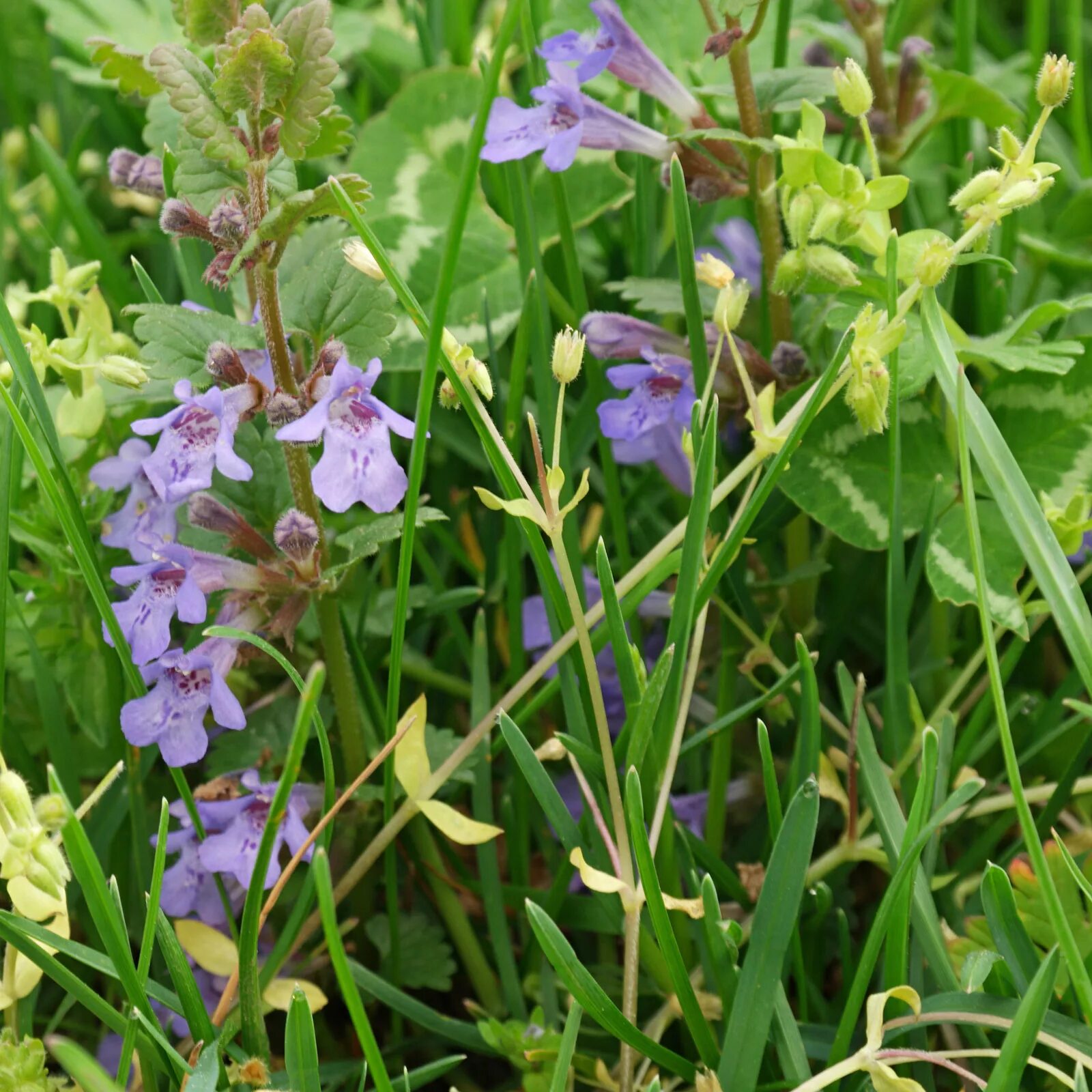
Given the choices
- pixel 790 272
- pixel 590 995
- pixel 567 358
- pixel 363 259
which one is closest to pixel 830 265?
pixel 790 272

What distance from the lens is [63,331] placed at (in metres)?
1.54

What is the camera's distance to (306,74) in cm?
86

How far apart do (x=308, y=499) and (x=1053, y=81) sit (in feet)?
2.17

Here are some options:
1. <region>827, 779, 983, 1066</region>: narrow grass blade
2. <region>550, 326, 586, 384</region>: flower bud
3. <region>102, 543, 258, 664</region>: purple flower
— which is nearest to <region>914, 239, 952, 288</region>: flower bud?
<region>550, 326, 586, 384</region>: flower bud

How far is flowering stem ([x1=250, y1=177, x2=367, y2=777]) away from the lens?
0.91 m

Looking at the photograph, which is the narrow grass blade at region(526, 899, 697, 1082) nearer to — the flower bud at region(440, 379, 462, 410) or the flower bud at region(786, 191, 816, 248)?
the flower bud at region(440, 379, 462, 410)

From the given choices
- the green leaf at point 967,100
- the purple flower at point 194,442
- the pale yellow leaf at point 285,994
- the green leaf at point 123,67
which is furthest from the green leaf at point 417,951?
the green leaf at point 967,100

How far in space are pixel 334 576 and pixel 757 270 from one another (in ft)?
2.40

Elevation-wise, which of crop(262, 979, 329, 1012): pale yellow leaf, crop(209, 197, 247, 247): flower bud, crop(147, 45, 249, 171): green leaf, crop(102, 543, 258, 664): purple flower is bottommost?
crop(262, 979, 329, 1012): pale yellow leaf

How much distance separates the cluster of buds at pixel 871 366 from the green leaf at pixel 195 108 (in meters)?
0.47

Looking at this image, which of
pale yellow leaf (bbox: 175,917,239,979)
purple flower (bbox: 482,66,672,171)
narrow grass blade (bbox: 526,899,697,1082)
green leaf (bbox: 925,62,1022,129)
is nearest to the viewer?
narrow grass blade (bbox: 526,899,697,1082)

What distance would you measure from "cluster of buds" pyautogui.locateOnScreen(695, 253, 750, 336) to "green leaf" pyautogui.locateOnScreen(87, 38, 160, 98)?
19.8 inches

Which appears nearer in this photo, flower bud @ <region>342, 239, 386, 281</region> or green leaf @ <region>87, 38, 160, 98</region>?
flower bud @ <region>342, 239, 386, 281</region>

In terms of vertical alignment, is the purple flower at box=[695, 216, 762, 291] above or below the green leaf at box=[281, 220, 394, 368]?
below
